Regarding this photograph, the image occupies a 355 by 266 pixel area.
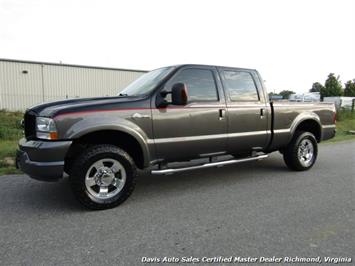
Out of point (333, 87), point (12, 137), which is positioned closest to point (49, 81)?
point (12, 137)

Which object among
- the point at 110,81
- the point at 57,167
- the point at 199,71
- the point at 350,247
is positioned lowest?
the point at 350,247

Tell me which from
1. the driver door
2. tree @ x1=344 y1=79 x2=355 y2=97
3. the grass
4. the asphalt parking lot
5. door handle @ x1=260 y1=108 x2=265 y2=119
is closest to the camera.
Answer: the asphalt parking lot

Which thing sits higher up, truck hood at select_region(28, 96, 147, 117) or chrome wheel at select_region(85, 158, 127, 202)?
truck hood at select_region(28, 96, 147, 117)

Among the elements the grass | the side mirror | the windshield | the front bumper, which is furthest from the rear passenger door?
the grass

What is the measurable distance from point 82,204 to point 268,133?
3.35 meters

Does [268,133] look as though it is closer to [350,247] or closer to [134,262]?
[350,247]

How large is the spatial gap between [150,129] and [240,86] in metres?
1.93

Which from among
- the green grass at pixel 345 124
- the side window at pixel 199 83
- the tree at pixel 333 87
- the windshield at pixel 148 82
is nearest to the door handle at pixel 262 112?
the side window at pixel 199 83

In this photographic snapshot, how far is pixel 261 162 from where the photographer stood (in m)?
6.90

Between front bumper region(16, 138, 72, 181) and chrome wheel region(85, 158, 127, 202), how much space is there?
1.23ft

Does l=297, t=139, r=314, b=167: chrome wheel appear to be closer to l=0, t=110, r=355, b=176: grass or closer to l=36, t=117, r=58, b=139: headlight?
l=36, t=117, r=58, b=139: headlight

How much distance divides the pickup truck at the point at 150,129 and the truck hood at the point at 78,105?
12 mm

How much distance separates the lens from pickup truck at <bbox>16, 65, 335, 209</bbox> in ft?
11.9

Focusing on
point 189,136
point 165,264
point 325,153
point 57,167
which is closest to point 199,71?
point 189,136
